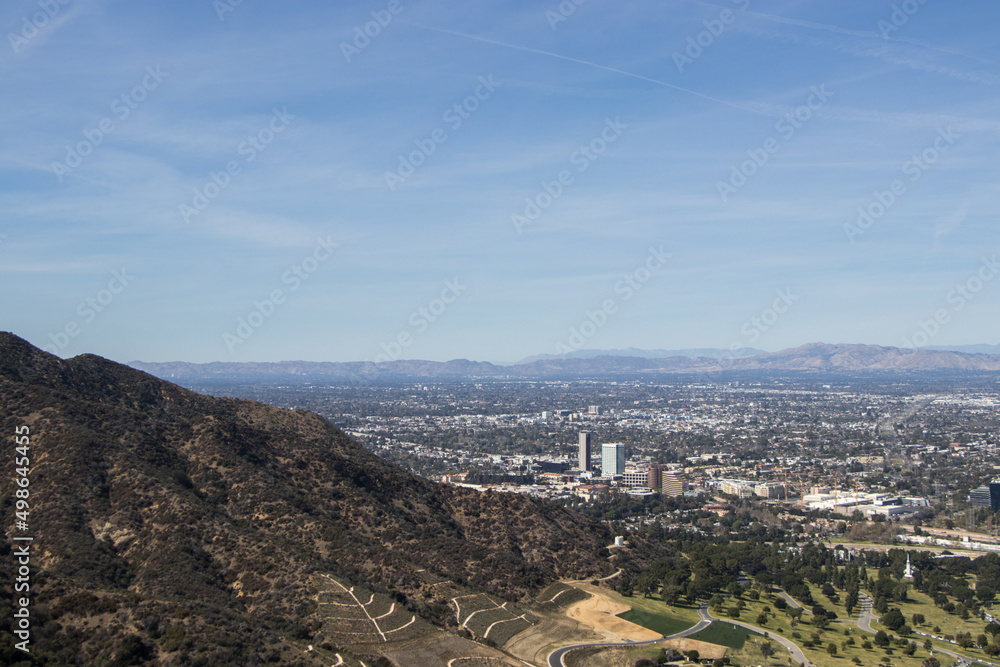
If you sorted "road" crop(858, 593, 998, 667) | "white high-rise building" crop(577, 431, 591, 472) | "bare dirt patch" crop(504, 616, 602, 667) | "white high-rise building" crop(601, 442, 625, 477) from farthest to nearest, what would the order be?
"white high-rise building" crop(577, 431, 591, 472)
"white high-rise building" crop(601, 442, 625, 477)
"road" crop(858, 593, 998, 667)
"bare dirt patch" crop(504, 616, 602, 667)

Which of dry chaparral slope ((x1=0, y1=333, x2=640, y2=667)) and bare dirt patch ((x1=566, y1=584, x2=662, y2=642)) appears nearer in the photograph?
dry chaparral slope ((x1=0, y1=333, x2=640, y2=667))

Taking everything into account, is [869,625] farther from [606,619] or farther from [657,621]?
[606,619]

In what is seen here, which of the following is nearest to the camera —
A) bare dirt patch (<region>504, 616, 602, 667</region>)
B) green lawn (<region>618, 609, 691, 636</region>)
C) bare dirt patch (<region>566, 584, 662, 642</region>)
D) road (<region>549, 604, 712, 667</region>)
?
road (<region>549, 604, 712, 667</region>)

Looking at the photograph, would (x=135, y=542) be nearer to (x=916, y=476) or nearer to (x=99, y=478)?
(x=99, y=478)

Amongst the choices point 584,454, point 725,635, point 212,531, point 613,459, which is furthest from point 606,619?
point 584,454

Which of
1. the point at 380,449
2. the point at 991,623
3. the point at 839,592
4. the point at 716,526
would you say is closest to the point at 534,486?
the point at 716,526

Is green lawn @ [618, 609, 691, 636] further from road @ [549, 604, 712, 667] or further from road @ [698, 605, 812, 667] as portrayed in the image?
road @ [698, 605, 812, 667]

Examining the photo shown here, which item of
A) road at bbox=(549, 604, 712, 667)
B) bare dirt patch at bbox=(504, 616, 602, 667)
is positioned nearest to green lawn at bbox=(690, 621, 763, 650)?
road at bbox=(549, 604, 712, 667)
